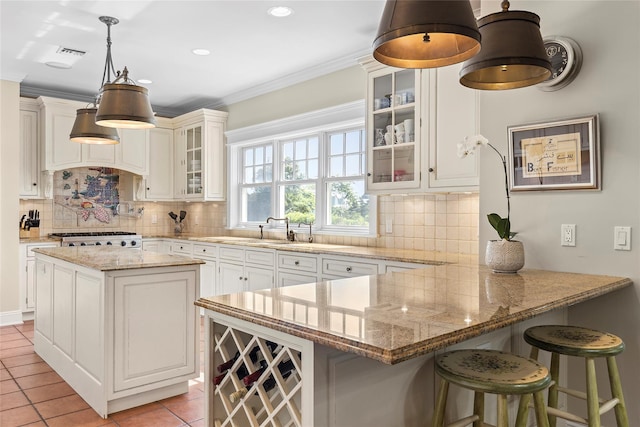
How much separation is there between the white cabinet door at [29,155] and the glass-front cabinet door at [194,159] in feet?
5.53

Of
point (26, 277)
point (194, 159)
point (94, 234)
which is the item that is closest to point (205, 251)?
point (194, 159)

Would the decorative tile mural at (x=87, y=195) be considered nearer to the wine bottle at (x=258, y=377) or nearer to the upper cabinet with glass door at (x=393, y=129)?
the upper cabinet with glass door at (x=393, y=129)

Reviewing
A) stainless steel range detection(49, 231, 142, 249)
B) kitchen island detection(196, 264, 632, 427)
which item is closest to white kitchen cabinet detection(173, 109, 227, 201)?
stainless steel range detection(49, 231, 142, 249)

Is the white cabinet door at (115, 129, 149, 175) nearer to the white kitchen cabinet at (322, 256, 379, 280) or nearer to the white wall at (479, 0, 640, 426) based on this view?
the white kitchen cabinet at (322, 256, 379, 280)

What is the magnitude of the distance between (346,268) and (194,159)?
326 centimetres

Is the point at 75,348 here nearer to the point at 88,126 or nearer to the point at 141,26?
the point at 88,126

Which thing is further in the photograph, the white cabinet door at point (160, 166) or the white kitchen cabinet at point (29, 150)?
the white cabinet door at point (160, 166)

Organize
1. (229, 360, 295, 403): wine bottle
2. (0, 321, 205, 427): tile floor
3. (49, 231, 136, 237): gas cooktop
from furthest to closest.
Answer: (49, 231, 136, 237): gas cooktop → (0, 321, 205, 427): tile floor → (229, 360, 295, 403): wine bottle

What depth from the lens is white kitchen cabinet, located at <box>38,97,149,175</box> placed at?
17.5ft

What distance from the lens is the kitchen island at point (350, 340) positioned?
1265 mm

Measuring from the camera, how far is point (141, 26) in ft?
12.2

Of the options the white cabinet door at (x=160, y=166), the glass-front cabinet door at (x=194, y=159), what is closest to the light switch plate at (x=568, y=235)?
the glass-front cabinet door at (x=194, y=159)

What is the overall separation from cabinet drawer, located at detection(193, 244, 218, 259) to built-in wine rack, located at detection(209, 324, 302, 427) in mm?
3516

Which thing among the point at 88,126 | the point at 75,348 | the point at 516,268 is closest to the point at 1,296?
the point at 75,348
